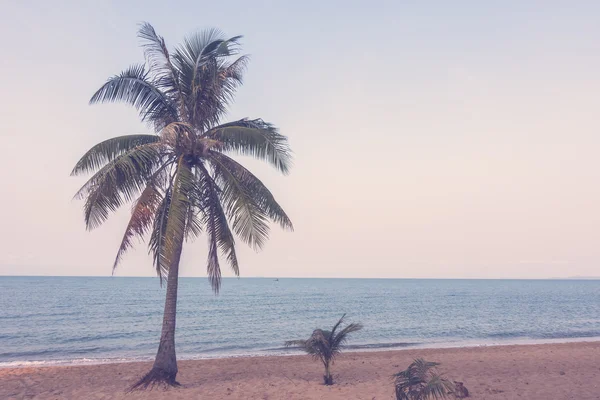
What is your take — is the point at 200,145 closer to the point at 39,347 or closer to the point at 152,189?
the point at 152,189

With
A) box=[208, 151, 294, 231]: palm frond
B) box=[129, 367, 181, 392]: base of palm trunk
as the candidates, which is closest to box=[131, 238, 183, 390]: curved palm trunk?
box=[129, 367, 181, 392]: base of palm trunk

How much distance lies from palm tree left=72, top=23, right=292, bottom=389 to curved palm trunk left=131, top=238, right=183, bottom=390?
3cm

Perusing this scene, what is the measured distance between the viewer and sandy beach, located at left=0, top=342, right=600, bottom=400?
11.7 meters

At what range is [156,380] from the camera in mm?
11445

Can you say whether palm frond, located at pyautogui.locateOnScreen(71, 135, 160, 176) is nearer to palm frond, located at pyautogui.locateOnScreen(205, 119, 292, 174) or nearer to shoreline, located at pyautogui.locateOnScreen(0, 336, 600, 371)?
palm frond, located at pyautogui.locateOnScreen(205, 119, 292, 174)

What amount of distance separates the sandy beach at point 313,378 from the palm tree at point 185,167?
2.05 meters

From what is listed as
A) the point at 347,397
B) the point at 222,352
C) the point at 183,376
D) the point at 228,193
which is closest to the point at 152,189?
the point at 228,193

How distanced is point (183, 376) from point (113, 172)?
720 centimetres

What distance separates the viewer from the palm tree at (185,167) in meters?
11.3

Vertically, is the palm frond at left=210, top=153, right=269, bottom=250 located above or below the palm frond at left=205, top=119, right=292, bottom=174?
below

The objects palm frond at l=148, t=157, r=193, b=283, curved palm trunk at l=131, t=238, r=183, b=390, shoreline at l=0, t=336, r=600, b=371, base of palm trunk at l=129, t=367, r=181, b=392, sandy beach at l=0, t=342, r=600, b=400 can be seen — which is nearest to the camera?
palm frond at l=148, t=157, r=193, b=283

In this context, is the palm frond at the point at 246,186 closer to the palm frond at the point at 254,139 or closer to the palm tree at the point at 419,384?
the palm frond at the point at 254,139

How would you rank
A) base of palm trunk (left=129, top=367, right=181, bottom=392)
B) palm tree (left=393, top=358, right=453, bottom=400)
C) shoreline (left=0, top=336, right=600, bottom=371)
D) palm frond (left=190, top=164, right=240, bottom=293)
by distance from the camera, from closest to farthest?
palm tree (left=393, top=358, right=453, bottom=400)
base of palm trunk (left=129, top=367, right=181, bottom=392)
palm frond (left=190, top=164, right=240, bottom=293)
shoreline (left=0, top=336, right=600, bottom=371)

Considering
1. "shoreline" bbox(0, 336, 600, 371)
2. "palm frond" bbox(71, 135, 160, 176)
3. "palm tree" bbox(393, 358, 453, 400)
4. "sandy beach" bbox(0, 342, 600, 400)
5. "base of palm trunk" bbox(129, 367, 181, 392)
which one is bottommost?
"shoreline" bbox(0, 336, 600, 371)
